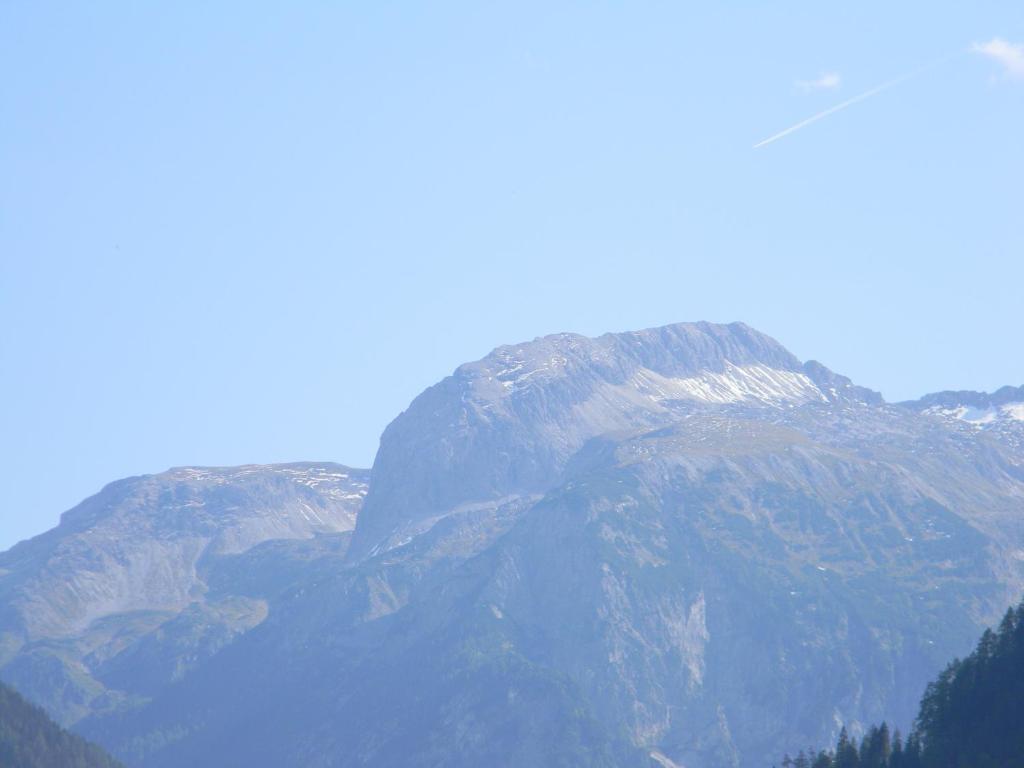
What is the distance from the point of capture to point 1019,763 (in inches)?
7815
